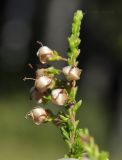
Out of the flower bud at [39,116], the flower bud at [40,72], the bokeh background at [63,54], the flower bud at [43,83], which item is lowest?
the flower bud at [39,116]

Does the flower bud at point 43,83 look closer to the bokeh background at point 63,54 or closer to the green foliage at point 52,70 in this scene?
the green foliage at point 52,70

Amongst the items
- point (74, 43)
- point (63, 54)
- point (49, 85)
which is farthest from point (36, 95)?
point (63, 54)

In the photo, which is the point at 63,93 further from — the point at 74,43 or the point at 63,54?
the point at 63,54

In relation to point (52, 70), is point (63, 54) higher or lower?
higher

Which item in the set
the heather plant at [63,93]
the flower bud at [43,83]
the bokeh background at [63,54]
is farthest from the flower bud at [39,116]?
the bokeh background at [63,54]

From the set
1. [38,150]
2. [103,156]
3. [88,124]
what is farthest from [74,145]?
[88,124]
